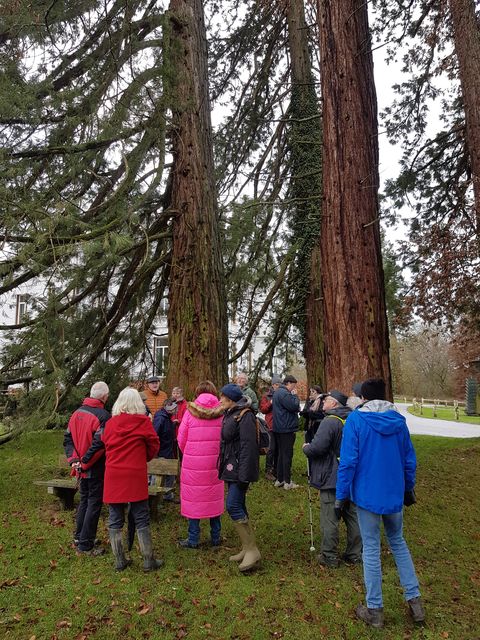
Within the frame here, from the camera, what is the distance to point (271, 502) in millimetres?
6492

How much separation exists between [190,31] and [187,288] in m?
3.91

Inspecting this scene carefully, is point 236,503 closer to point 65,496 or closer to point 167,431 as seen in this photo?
point 167,431

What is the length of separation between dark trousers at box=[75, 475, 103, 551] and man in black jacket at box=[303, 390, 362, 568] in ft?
6.83

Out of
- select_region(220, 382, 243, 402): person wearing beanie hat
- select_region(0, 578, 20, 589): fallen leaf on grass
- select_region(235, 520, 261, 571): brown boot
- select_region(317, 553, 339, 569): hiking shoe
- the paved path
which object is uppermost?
select_region(220, 382, 243, 402): person wearing beanie hat

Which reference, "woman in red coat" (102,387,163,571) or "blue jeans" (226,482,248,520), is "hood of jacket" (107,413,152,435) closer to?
"woman in red coat" (102,387,163,571)

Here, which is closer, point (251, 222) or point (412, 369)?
point (251, 222)

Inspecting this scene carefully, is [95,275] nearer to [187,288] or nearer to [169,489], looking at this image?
[187,288]

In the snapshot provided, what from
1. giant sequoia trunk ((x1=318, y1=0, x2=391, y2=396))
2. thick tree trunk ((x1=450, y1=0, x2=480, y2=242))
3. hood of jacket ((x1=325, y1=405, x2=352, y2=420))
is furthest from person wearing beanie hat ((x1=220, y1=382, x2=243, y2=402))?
thick tree trunk ((x1=450, y1=0, x2=480, y2=242))

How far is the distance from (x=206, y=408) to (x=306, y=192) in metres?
7.78

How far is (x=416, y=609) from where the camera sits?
137 inches

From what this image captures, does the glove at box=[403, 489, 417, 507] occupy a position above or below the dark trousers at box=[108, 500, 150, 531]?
above

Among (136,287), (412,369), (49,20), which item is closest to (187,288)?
(136,287)

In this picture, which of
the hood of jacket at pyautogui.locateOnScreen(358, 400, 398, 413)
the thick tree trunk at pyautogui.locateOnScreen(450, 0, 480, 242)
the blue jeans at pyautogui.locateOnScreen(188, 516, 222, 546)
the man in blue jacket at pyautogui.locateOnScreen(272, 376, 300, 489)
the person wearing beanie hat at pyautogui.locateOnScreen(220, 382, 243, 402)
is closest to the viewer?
the hood of jacket at pyautogui.locateOnScreen(358, 400, 398, 413)

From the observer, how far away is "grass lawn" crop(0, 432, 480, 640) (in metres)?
3.41
